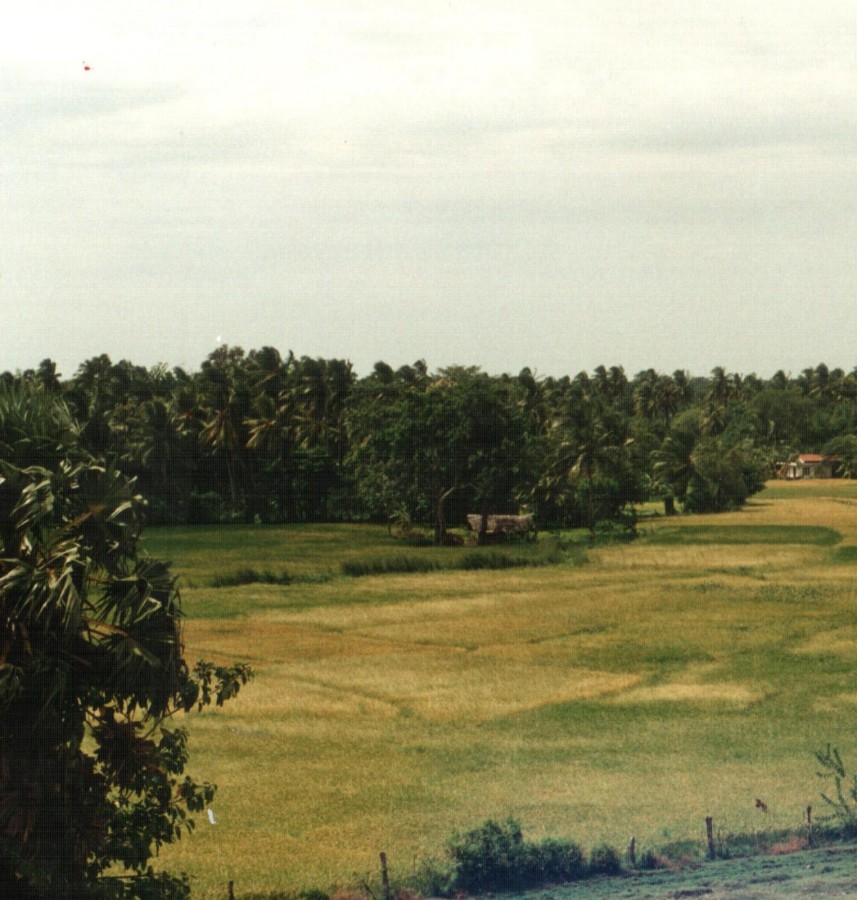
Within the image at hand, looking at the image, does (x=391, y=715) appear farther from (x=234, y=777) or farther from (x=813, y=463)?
(x=813, y=463)

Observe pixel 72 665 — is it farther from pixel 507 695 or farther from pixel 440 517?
pixel 440 517

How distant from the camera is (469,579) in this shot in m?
26.1

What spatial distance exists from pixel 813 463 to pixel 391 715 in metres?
24.0

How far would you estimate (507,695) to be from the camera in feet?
61.7

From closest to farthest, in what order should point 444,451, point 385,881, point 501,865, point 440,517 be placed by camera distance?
point 385,881 < point 501,865 < point 440,517 < point 444,451

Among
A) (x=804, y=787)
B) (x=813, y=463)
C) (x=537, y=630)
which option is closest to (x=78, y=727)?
(x=804, y=787)

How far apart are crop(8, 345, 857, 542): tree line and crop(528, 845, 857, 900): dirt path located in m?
14.1

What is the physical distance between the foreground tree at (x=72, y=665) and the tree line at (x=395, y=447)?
1599cm

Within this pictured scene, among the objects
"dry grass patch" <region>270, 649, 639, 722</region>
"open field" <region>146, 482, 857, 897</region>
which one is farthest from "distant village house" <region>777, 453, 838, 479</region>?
"dry grass patch" <region>270, 649, 639, 722</region>

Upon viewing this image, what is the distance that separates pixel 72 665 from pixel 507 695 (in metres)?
11.6

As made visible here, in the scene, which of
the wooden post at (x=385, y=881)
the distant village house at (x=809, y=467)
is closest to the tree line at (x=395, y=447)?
the distant village house at (x=809, y=467)

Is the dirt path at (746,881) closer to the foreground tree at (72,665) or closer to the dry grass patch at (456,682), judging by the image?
the foreground tree at (72,665)

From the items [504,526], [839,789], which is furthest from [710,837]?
[504,526]

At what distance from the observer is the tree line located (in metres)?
28.8
